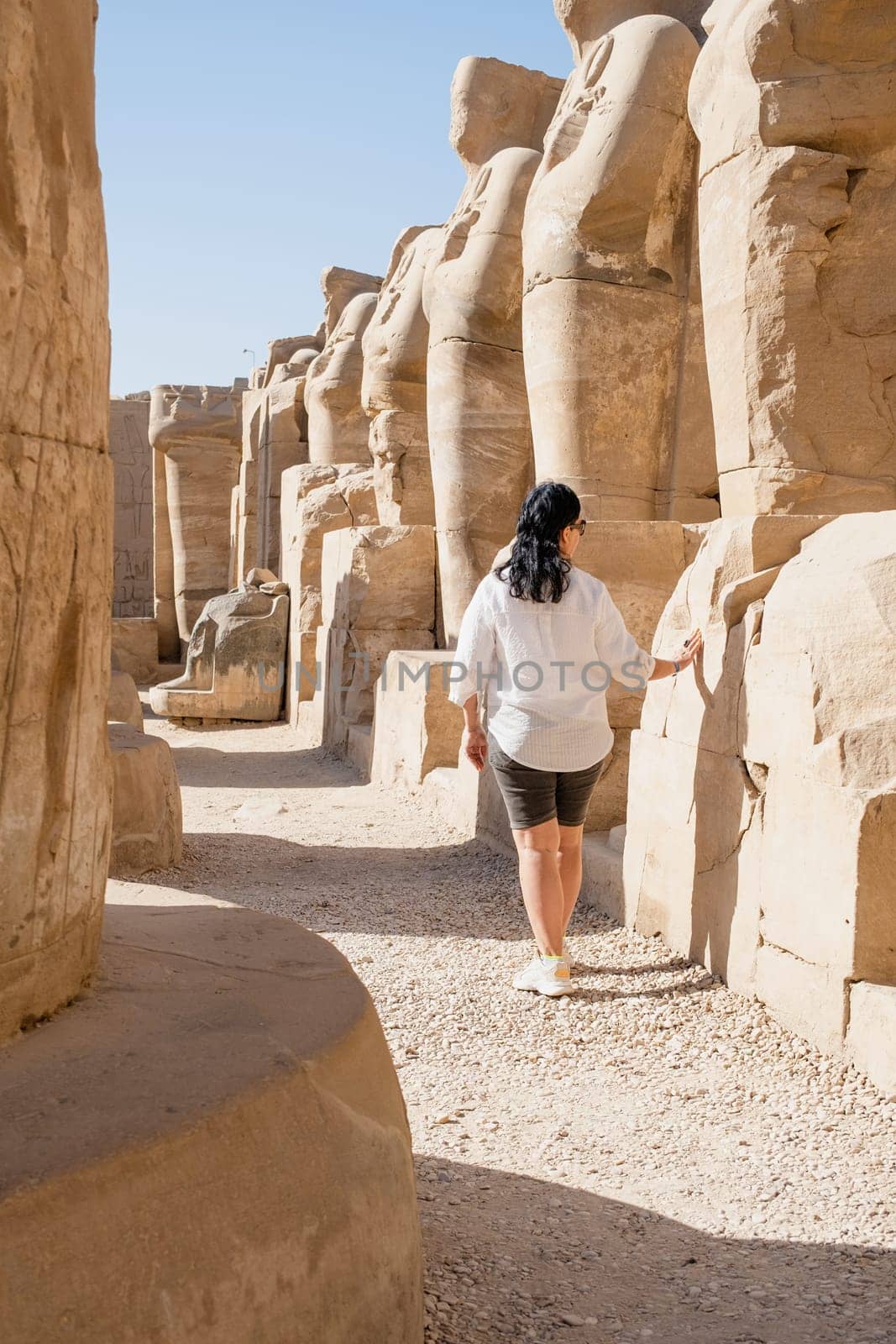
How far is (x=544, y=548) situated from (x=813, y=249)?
4.76ft

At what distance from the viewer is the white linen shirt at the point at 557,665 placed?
333 centimetres

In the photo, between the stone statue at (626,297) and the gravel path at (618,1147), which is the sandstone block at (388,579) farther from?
the gravel path at (618,1147)

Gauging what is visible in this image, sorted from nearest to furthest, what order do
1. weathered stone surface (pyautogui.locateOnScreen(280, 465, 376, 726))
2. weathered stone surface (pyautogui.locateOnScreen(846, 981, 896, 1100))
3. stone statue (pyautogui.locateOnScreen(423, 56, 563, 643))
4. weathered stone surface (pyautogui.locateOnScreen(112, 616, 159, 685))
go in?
1. weathered stone surface (pyautogui.locateOnScreen(846, 981, 896, 1100))
2. stone statue (pyautogui.locateOnScreen(423, 56, 563, 643))
3. weathered stone surface (pyautogui.locateOnScreen(280, 465, 376, 726))
4. weathered stone surface (pyautogui.locateOnScreen(112, 616, 159, 685))

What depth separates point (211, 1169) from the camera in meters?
1.29

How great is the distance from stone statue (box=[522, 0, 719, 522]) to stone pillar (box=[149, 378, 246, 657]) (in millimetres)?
11410

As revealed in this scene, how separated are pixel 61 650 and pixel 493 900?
10.1 feet

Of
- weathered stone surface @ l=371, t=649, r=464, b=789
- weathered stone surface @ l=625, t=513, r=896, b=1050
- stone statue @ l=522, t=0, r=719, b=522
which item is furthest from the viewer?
weathered stone surface @ l=371, t=649, r=464, b=789

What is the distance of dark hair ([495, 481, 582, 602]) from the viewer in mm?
3289

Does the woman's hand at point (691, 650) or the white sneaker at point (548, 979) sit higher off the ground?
the woman's hand at point (691, 650)

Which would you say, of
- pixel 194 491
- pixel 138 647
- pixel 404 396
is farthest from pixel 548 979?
pixel 194 491

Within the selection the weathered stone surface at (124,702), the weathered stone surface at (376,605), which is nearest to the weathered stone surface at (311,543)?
the weathered stone surface at (376,605)

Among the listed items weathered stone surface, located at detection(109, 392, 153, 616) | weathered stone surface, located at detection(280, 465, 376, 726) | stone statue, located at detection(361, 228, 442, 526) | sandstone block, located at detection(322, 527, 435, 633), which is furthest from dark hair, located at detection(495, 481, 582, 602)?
weathered stone surface, located at detection(109, 392, 153, 616)

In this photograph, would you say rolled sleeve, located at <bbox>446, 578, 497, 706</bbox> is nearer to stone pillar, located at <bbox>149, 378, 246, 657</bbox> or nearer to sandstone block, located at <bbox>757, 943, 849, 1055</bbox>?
sandstone block, located at <bbox>757, 943, 849, 1055</bbox>

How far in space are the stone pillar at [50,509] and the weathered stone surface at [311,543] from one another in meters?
8.01
